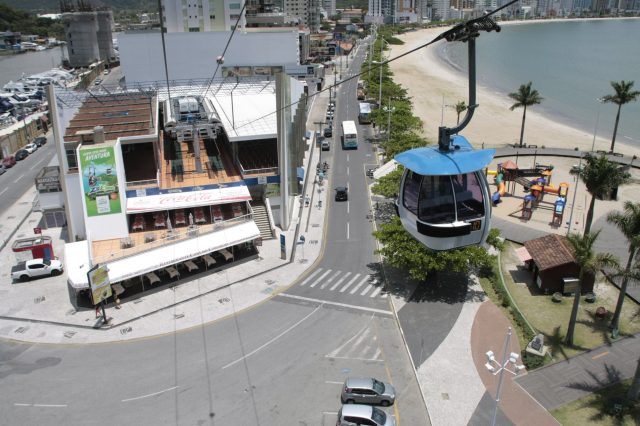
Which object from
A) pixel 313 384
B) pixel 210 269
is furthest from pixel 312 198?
pixel 313 384

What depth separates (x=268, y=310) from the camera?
35.4 meters

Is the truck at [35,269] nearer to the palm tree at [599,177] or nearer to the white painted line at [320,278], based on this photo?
the white painted line at [320,278]

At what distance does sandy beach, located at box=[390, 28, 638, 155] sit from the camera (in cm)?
7925

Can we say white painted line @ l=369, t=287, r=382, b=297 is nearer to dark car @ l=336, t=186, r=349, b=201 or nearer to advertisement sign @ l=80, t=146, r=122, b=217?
dark car @ l=336, t=186, r=349, b=201

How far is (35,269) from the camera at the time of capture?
39.8 metres

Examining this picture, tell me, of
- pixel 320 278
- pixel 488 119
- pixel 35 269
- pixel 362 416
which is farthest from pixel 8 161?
pixel 488 119

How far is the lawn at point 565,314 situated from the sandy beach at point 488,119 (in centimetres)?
4168

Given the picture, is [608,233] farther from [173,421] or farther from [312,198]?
[173,421]

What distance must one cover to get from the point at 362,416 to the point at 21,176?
5815cm

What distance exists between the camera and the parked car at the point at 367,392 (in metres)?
25.9

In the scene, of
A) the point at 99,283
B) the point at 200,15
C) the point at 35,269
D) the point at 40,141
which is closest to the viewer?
the point at 99,283

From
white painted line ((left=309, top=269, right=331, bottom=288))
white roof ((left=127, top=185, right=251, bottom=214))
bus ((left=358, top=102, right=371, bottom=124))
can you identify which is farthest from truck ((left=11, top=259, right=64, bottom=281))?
bus ((left=358, top=102, right=371, bottom=124))

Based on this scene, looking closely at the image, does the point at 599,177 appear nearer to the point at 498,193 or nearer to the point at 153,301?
the point at 498,193

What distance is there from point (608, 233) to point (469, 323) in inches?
838
